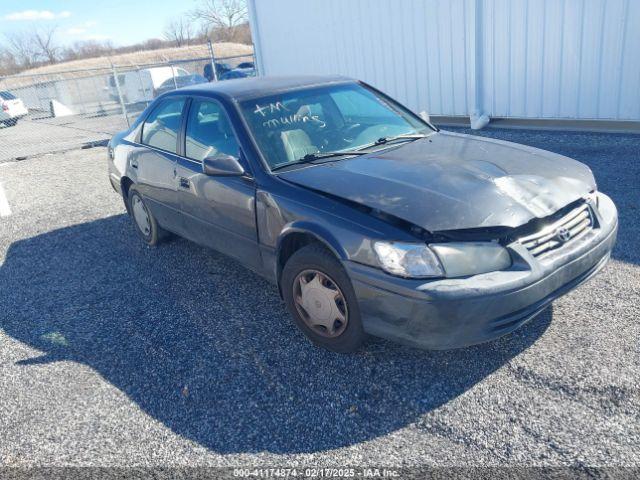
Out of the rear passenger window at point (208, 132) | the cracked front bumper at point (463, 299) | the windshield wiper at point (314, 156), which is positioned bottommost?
the cracked front bumper at point (463, 299)

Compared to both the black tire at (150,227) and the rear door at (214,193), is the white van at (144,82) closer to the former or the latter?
the black tire at (150,227)

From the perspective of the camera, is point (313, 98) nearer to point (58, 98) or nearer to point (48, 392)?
point (48, 392)

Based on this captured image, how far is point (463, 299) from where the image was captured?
2.62 meters

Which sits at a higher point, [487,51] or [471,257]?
[487,51]

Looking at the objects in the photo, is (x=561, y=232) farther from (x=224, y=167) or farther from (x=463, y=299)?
(x=224, y=167)

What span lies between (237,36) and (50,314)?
61.1 metres

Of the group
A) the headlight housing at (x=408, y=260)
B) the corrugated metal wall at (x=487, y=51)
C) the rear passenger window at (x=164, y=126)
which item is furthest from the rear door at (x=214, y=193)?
the corrugated metal wall at (x=487, y=51)

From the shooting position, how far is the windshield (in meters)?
3.72

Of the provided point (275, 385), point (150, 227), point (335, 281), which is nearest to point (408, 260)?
point (335, 281)

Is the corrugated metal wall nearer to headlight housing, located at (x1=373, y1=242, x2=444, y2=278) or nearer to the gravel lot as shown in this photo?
the gravel lot

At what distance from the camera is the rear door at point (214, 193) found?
371 centimetres

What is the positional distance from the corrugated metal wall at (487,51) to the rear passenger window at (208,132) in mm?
6270

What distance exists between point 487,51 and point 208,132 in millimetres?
6689

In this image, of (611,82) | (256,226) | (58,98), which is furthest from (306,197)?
(58,98)
